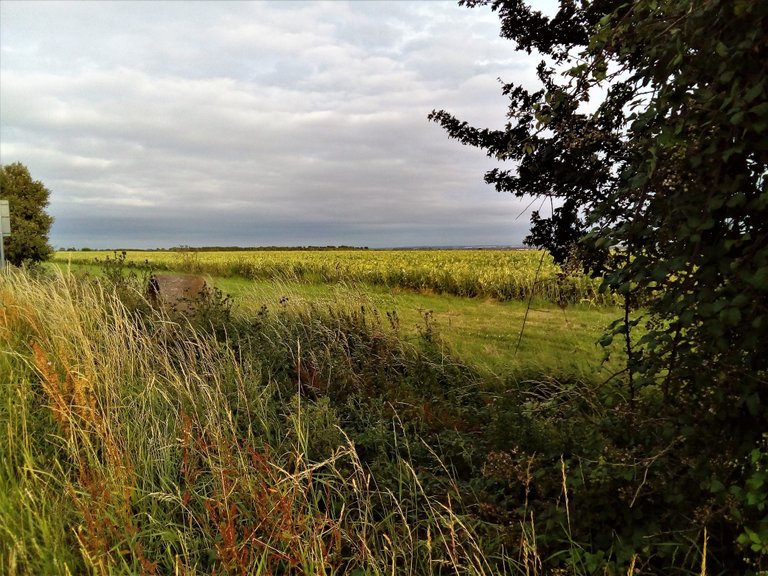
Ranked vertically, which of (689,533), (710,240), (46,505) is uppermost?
(710,240)

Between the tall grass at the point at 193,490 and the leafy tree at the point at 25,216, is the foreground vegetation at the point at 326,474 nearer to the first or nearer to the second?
the tall grass at the point at 193,490

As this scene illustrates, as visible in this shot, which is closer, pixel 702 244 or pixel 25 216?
pixel 702 244

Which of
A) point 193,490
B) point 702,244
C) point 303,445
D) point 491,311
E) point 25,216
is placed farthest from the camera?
point 25,216

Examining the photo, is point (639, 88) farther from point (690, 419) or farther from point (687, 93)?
point (690, 419)

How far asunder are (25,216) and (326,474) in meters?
27.8

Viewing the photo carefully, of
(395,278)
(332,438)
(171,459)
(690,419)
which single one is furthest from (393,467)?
(395,278)

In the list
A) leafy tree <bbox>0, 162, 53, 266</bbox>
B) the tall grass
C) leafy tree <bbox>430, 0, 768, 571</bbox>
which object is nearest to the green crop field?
the tall grass

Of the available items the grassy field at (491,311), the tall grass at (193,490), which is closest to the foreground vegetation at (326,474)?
the tall grass at (193,490)

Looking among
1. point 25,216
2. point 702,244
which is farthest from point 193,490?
point 25,216

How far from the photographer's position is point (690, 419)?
191cm

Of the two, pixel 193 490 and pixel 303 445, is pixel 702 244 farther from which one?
pixel 193 490

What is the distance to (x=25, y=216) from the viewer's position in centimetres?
2377

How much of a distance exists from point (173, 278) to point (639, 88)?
8.19 meters

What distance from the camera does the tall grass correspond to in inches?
81.0
